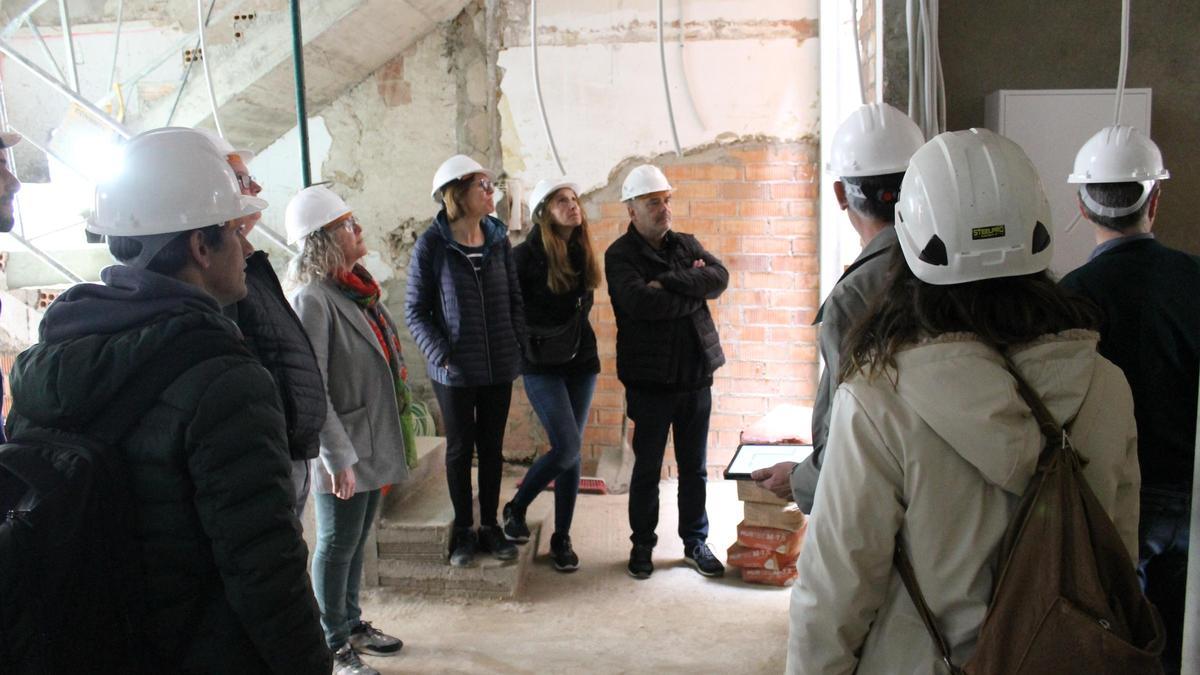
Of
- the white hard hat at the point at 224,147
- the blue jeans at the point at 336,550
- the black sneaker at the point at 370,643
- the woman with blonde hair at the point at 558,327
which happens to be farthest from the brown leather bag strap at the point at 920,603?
the woman with blonde hair at the point at 558,327

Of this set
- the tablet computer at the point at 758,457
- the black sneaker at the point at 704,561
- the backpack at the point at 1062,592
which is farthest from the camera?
the black sneaker at the point at 704,561

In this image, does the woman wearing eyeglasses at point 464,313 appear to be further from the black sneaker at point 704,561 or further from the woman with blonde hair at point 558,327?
the black sneaker at point 704,561

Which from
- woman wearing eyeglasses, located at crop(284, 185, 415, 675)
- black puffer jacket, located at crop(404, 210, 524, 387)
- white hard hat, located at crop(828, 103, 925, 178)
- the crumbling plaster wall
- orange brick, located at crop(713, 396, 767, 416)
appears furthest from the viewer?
orange brick, located at crop(713, 396, 767, 416)

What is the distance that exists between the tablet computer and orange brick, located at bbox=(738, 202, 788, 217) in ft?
7.33

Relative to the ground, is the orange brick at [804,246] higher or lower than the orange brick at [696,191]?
lower

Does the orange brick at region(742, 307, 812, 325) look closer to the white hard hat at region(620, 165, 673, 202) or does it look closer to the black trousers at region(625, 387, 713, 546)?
the black trousers at region(625, 387, 713, 546)

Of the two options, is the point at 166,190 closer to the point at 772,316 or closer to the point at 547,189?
the point at 547,189

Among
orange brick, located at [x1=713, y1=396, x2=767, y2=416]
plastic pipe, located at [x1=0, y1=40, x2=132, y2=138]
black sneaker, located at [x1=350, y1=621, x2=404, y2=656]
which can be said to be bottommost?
black sneaker, located at [x1=350, y1=621, x2=404, y2=656]

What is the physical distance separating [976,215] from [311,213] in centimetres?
210

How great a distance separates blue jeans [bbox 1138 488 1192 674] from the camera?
74.9 inches

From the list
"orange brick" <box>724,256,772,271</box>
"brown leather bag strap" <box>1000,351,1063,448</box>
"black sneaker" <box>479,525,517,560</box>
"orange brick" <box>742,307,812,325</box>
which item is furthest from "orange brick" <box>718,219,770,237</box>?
"brown leather bag strap" <box>1000,351,1063,448</box>

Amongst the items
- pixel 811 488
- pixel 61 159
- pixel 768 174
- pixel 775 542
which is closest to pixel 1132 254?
pixel 811 488

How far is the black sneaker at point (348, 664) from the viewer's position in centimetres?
297

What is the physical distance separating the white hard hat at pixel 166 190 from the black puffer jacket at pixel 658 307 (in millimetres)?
2082
